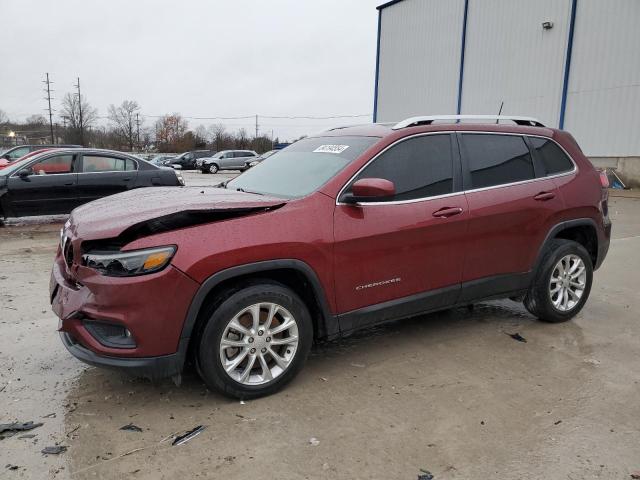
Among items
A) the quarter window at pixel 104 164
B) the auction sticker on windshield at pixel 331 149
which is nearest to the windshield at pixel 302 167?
the auction sticker on windshield at pixel 331 149

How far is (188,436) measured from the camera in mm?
2764

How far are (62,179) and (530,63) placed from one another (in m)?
19.7

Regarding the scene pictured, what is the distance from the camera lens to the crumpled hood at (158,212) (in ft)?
9.43

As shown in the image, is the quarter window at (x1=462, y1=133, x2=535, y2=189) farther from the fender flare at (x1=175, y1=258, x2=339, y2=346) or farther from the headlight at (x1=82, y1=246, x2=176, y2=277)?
the headlight at (x1=82, y1=246, x2=176, y2=277)

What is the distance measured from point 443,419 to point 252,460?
1148mm

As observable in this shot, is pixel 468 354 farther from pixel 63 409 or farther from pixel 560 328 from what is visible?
pixel 63 409

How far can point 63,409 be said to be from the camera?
3.05m

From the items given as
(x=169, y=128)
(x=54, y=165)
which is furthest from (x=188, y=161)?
(x=169, y=128)

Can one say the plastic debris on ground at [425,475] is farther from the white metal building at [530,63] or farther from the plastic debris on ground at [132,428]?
the white metal building at [530,63]

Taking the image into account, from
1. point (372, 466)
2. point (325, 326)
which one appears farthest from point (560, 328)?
point (372, 466)

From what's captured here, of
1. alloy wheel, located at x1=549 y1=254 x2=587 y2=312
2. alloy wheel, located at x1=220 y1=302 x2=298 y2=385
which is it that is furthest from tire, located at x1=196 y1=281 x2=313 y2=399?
alloy wheel, located at x1=549 y1=254 x2=587 y2=312

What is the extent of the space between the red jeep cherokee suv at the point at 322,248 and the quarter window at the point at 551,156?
14mm

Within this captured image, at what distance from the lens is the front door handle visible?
3.71 m

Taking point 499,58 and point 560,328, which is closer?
point 560,328
